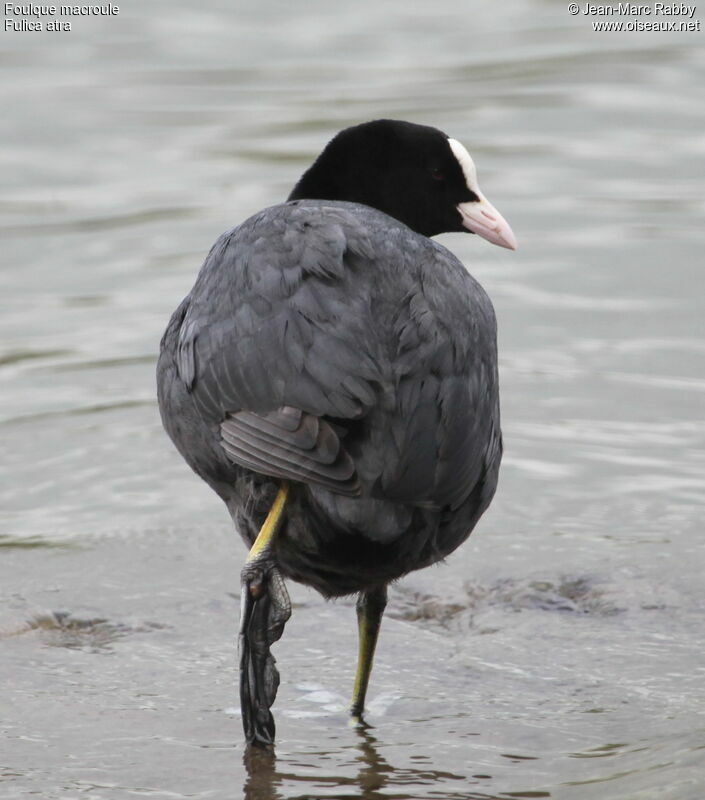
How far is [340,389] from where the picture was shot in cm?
336

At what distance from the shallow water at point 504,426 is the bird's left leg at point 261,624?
3.9 inches

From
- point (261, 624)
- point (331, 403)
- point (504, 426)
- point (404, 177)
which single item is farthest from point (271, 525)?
point (504, 426)

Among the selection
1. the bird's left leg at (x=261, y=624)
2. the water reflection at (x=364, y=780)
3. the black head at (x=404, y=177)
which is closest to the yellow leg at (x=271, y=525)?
the bird's left leg at (x=261, y=624)

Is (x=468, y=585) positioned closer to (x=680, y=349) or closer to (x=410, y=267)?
(x=410, y=267)

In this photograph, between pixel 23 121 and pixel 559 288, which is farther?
pixel 23 121

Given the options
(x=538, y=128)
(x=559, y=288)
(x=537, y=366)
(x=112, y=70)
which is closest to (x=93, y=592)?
(x=537, y=366)

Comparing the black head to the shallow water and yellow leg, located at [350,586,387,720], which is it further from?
yellow leg, located at [350,586,387,720]

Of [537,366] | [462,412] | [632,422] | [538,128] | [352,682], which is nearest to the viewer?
[462,412]

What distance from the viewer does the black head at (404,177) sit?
15.7 ft

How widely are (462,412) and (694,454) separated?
286cm

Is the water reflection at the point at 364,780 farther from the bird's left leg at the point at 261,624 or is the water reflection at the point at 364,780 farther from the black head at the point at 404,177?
the black head at the point at 404,177

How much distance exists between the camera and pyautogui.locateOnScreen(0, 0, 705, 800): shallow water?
3801 mm

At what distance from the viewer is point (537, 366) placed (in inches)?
286

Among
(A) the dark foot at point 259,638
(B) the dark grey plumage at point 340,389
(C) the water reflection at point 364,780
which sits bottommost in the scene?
(C) the water reflection at point 364,780
